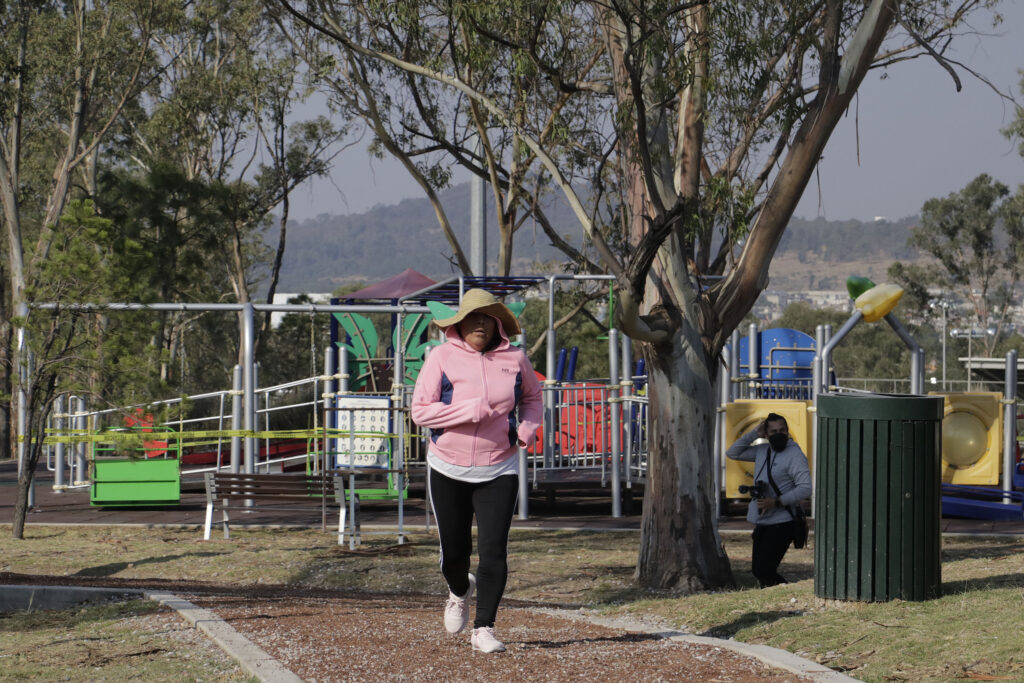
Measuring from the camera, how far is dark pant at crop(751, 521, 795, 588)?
8.98 m

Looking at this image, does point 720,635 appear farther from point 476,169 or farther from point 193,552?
point 476,169

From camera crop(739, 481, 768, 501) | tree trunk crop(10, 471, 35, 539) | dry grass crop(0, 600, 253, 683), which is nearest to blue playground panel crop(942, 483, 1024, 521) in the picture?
camera crop(739, 481, 768, 501)

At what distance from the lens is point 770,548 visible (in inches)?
355

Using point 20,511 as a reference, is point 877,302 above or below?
above

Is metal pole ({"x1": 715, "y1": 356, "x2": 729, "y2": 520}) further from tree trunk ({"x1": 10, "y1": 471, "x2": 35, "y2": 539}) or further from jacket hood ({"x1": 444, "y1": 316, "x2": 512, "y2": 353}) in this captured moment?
jacket hood ({"x1": 444, "y1": 316, "x2": 512, "y2": 353})

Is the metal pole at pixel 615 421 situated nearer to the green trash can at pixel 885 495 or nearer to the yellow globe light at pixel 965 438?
the yellow globe light at pixel 965 438

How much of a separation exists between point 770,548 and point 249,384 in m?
7.70

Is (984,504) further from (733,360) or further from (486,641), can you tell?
(486,641)

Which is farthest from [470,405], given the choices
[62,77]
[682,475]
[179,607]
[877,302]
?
[62,77]

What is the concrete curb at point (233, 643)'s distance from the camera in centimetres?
510

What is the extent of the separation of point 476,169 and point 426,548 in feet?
41.1

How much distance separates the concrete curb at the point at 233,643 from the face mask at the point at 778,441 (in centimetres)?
418

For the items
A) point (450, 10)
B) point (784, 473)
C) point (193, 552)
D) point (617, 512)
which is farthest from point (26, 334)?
point (784, 473)

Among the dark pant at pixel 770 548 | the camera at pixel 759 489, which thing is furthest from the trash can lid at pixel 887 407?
the dark pant at pixel 770 548
